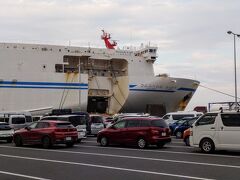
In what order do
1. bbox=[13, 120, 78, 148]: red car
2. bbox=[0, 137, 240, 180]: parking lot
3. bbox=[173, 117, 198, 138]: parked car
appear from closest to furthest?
bbox=[0, 137, 240, 180]: parking lot < bbox=[13, 120, 78, 148]: red car < bbox=[173, 117, 198, 138]: parked car

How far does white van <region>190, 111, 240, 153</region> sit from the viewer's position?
1511 centimetres

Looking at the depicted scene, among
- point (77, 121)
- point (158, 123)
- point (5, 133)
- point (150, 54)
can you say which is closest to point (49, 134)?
point (77, 121)

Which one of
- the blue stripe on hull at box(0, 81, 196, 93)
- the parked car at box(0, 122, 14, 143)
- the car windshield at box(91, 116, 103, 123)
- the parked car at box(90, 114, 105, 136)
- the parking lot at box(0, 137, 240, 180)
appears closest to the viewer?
the parking lot at box(0, 137, 240, 180)

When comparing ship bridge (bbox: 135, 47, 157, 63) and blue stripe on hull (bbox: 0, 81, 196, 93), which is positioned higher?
ship bridge (bbox: 135, 47, 157, 63)

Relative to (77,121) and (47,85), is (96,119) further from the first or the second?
(47,85)

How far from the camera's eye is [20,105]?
45406 millimetres

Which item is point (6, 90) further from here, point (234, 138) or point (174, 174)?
point (174, 174)

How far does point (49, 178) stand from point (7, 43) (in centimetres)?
3873

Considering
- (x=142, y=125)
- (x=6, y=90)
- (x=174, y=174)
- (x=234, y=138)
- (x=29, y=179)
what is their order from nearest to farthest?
1. (x=29, y=179)
2. (x=174, y=174)
3. (x=234, y=138)
4. (x=142, y=125)
5. (x=6, y=90)

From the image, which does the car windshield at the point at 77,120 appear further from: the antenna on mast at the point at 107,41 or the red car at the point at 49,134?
the antenna on mast at the point at 107,41

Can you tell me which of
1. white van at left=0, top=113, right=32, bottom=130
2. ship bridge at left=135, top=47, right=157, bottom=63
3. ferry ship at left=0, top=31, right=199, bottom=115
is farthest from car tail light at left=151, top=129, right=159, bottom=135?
ship bridge at left=135, top=47, right=157, bottom=63

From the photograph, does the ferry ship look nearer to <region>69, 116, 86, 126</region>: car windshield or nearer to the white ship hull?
the white ship hull

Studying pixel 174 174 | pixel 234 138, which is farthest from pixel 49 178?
pixel 234 138

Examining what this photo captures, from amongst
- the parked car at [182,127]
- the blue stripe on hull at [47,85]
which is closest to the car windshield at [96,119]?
the parked car at [182,127]
